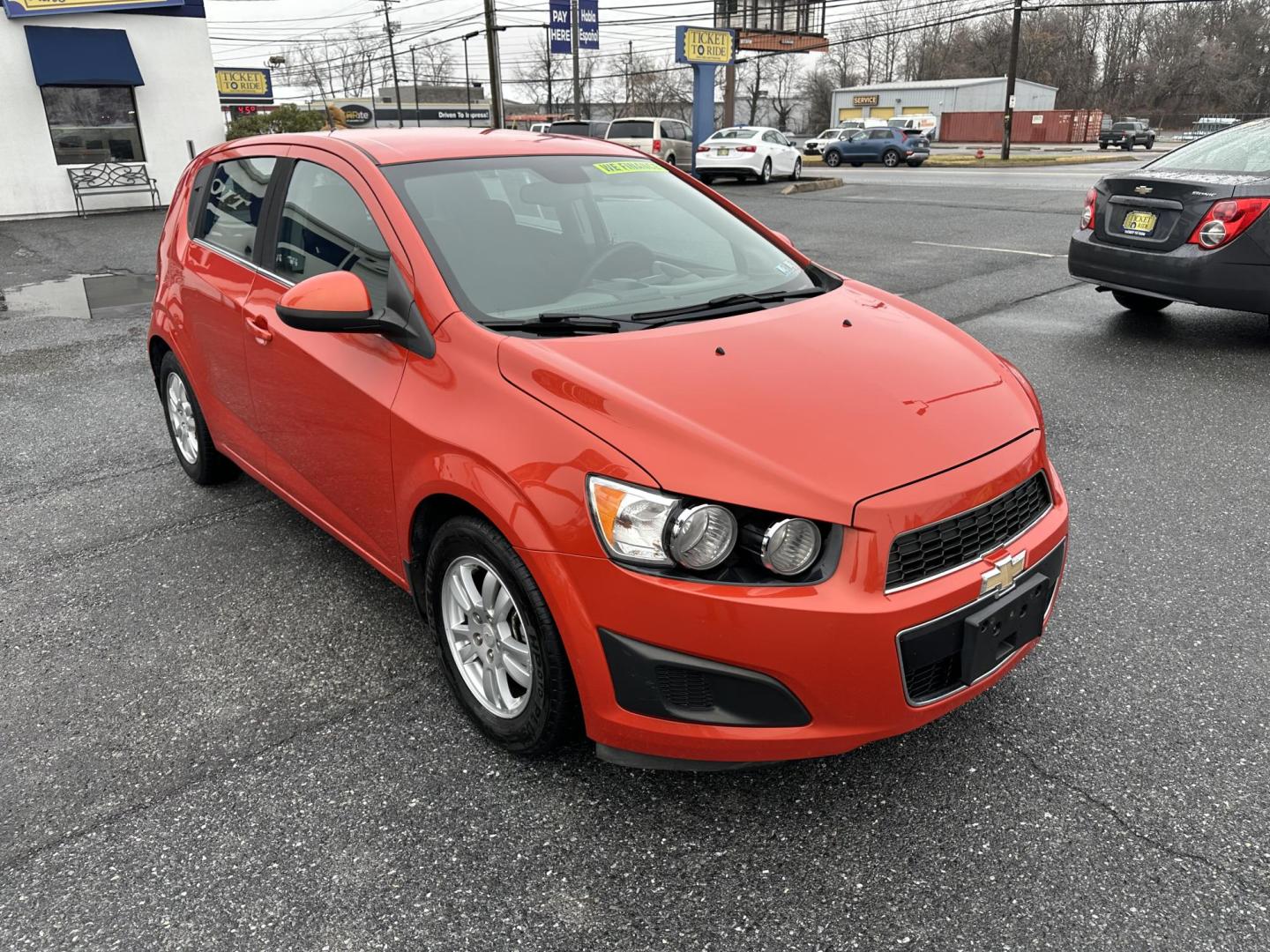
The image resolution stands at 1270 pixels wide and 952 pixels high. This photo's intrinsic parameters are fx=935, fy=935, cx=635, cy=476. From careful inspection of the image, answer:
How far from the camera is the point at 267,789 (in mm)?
2529

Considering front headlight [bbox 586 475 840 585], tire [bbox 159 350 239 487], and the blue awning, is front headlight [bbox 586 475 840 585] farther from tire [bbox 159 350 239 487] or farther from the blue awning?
the blue awning

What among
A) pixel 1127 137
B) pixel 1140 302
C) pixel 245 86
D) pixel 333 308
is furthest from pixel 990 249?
pixel 245 86

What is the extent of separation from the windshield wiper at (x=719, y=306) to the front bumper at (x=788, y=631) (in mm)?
928

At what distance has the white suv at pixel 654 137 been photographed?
79.8 ft

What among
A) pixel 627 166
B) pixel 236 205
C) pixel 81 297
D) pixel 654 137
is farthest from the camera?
pixel 654 137

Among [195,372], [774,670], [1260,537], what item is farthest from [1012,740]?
[195,372]

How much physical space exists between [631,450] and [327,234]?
1.63 metres

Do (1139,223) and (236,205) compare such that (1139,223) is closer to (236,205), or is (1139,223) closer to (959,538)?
(959,538)

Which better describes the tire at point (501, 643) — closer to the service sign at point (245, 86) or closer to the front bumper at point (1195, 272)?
the front bumper at point (1195, 272)

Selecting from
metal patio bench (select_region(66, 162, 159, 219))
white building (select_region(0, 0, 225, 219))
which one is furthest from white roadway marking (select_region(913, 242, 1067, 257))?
metal patio bench (select_region(66, 162, 159, 219))

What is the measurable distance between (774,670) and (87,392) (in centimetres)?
595

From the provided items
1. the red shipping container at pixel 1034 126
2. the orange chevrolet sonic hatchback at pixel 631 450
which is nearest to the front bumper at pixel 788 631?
the orange chevrolet sonic hatchback at pixel 631 450

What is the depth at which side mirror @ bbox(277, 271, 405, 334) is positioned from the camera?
2.62 metres

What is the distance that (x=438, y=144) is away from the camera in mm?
3322
